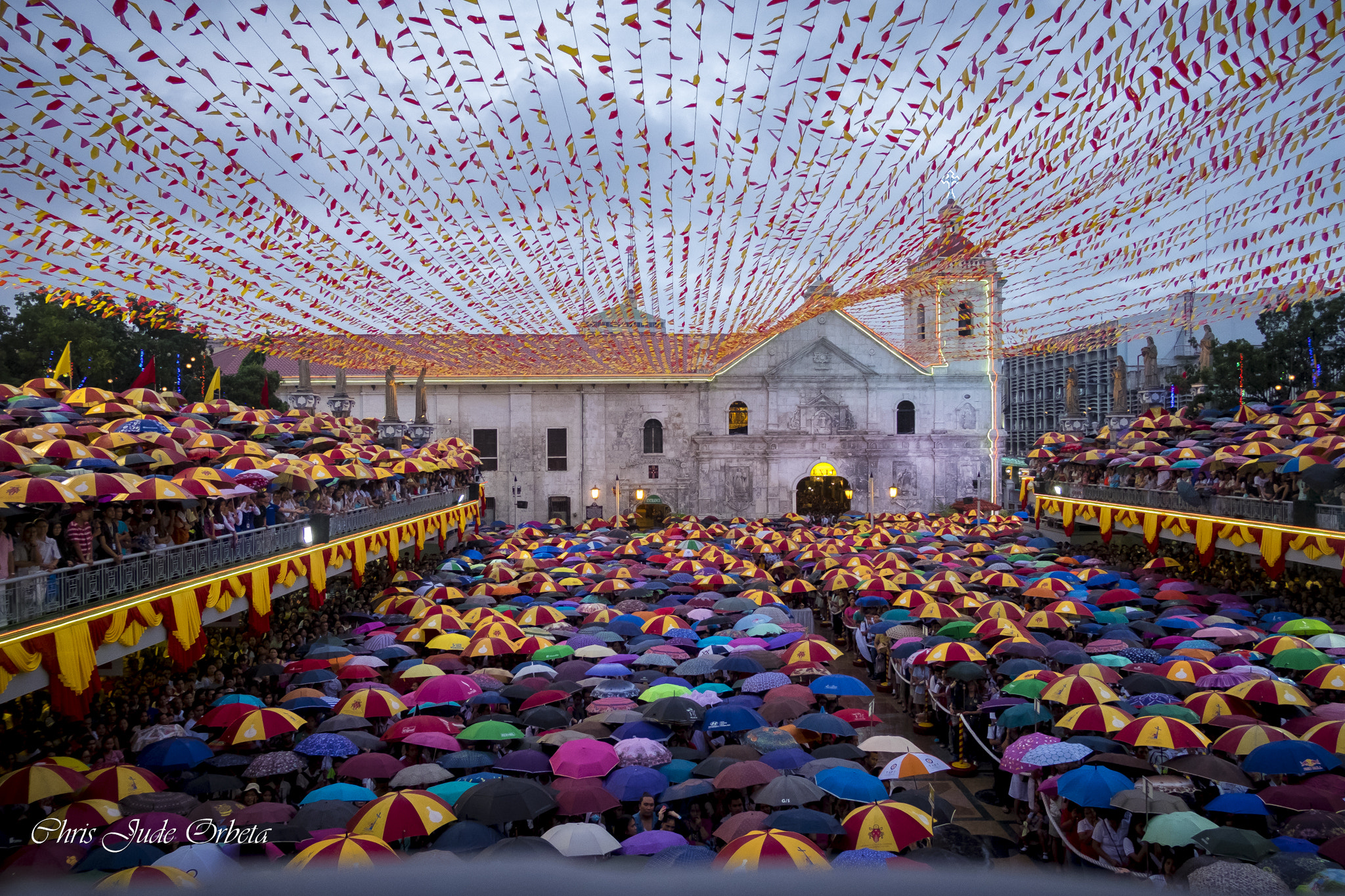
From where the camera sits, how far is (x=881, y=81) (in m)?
11.1

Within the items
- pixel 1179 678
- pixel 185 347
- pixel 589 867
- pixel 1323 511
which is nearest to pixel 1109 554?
pixel 1323 511

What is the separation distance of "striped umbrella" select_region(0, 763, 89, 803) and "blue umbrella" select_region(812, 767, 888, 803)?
7.29 m

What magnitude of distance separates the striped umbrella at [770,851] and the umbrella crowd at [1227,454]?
15470mm

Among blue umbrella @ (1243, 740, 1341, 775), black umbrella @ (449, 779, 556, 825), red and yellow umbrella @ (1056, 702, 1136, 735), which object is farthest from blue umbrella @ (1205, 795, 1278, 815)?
black umbrella @ (449, 779, 556, 825)

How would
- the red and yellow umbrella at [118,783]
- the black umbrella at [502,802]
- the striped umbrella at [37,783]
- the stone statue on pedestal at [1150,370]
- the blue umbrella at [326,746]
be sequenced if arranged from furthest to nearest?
the stone statue on pedestal at [1150,370], the blue umbrella at [326,746], the red and yellow umbrella at [118,783], the black umbrella at [502,802], the striped umbrella at [37,783]

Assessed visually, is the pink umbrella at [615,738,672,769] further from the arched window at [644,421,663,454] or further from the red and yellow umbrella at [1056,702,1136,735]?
the arched window at [644,421,663,454]

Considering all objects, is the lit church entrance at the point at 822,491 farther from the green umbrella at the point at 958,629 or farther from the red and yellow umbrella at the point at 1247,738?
the red and yellow umbrella at the point at 1247,738

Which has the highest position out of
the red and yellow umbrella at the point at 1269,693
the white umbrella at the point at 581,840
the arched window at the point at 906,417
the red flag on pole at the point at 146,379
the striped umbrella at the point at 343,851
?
the red flag on pole at the point at 146,379

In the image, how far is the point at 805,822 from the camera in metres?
8.81

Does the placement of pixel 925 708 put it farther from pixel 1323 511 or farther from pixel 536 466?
pixel 536 466

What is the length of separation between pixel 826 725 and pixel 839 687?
1708 millimetres

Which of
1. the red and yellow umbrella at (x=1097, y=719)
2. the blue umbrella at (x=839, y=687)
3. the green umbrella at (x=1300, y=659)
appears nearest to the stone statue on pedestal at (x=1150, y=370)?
the green umbrella at (x=1300, y=659)

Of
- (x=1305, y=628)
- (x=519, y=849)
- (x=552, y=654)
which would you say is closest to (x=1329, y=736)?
(x=1305, y=628)

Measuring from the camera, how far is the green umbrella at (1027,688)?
1292cm
